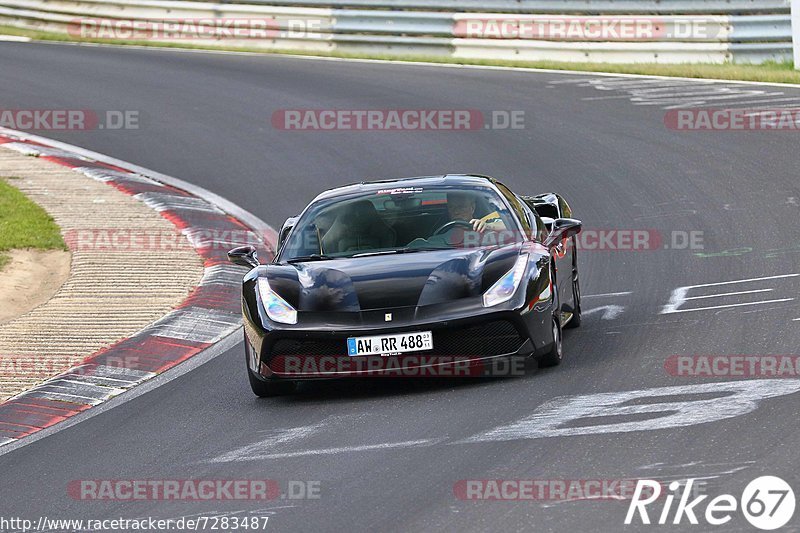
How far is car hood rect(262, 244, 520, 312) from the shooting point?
8.16 metres

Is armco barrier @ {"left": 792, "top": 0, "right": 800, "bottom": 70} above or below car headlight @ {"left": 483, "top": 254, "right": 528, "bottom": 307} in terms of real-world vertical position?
above

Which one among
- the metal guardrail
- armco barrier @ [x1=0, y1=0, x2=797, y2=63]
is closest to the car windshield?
armco barrier @ [x1=0, y1=0, x2=797, y2=63]

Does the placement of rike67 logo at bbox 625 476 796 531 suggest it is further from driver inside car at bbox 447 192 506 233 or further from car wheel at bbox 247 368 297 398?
driver inside car at bbox 447 192 506 233

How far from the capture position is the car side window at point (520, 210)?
9.41 metres

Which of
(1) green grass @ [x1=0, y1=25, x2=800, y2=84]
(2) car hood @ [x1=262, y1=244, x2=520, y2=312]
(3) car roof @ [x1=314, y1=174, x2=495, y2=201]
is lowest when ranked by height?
(2) car hood @ [x1=262, y1=244, x2=520, y2=312]

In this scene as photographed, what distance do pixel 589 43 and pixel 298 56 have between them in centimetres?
583

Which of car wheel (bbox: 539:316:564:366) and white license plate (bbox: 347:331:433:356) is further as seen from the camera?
car wheel (bbox: 539:316:564:366)

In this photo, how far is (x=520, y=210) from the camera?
31.7ft

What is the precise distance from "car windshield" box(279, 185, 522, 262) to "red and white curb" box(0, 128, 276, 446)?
1.48 metres

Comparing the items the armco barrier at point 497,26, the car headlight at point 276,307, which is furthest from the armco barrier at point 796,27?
the car headlight at point 276,307

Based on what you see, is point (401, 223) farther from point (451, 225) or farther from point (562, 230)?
point (562, 230)

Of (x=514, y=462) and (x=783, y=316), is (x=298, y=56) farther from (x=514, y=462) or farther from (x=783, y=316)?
(x=514, y=462)

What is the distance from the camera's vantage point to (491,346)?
8.13 metres

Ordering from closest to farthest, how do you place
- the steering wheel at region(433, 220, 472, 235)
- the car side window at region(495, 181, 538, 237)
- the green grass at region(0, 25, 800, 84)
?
the steering wheel at region(433, 220, 472, 235) → the car side window at region(495, 181, 538, 237) → the green grass at region(0, 25, 800, 84)
